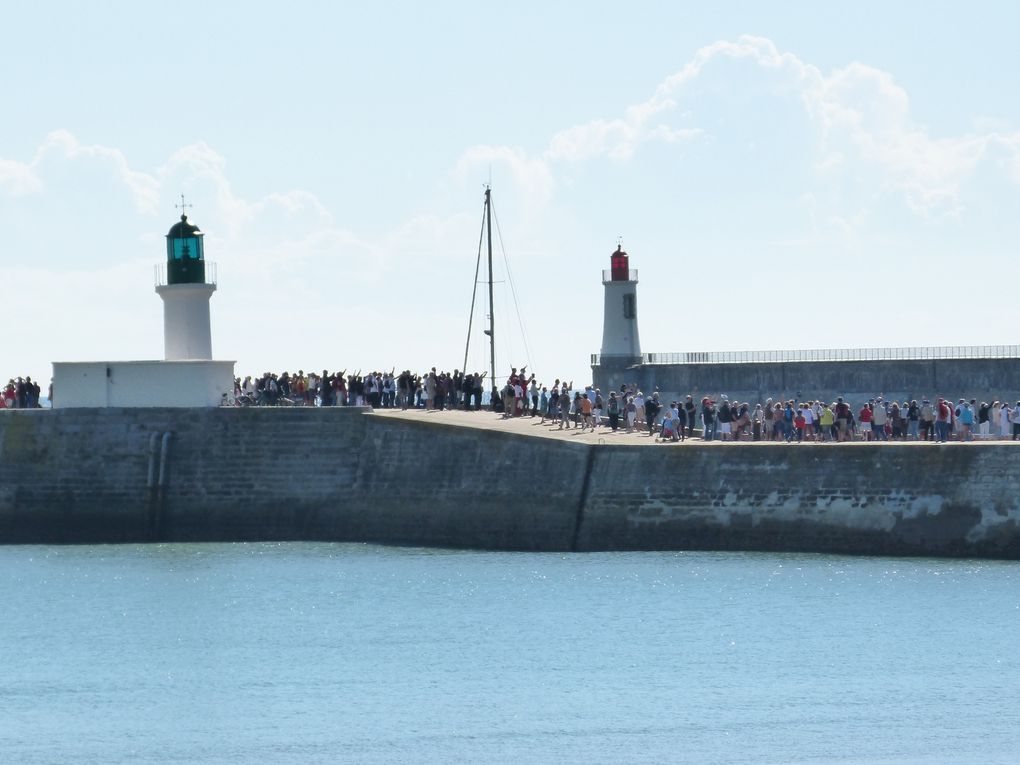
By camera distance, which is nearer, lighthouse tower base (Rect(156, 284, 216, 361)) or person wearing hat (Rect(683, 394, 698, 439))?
person wearing hat (Rect(683, 394, 698, 439))

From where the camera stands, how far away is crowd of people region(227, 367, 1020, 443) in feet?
99.1

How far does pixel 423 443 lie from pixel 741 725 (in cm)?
1385

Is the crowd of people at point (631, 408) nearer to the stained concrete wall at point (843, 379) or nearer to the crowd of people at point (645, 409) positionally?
the crowd of people at point (645, 409)

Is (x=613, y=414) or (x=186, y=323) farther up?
(x=186, y=323)

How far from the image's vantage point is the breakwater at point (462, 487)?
28531 millimetres

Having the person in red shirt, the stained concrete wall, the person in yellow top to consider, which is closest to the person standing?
the person in yellow top

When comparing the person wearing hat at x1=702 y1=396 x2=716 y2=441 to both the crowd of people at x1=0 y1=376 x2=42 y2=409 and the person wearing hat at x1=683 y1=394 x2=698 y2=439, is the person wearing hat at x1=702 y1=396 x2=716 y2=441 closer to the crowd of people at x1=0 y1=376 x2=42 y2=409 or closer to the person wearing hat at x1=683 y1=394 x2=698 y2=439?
the person wearing hat at x1=683 y1=394 x2=698 y2=439

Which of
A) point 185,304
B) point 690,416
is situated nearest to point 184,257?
point 185,304

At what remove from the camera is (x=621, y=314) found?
4769 cm

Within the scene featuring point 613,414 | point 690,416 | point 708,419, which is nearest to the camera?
point 708,419

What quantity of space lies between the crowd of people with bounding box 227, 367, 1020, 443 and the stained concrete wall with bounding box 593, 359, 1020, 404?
7251mm

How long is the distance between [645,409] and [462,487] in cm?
345

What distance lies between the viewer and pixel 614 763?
693 inches

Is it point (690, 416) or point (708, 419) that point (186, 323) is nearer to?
point (690, 416)
